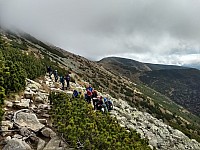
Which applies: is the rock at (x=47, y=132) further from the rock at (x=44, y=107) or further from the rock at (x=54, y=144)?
the rock at (x=44, y=107)

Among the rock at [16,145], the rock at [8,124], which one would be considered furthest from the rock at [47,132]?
the rock at [16,145]

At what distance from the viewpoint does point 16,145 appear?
1483 cm

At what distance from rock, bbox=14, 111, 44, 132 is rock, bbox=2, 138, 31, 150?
1.89 metres

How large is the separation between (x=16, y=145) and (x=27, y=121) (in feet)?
10.0

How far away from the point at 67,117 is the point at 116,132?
10.3 ft

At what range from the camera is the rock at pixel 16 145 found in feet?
48.2

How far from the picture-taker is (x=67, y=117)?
18734 millimetres

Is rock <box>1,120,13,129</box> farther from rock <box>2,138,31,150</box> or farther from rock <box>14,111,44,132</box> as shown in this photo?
rock <box>2,138,31,150</box>

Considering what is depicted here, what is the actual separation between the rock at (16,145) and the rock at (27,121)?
1886mm

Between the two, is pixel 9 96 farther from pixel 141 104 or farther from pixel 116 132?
pixel 141 104

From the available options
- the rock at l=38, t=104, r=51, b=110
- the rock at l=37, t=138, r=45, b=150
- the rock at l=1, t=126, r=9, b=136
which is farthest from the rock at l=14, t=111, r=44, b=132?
the rock at l=38, t=104, r=51, b=110

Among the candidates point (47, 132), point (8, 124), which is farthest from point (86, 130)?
point (8, 124)

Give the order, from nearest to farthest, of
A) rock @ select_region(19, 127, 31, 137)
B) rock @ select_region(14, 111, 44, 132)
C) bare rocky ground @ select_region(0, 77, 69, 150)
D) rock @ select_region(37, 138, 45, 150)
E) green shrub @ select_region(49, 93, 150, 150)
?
bare rocky ground @ select_region(0, 77, 69, 150)
rock @ select_region(37, 138, 45, 150)
green shrub @ select_region(49, 93, 150, 150)
rock @ select_region(19, 127, 31, 137)
rock @ select_region(14, 111, 44, 132)

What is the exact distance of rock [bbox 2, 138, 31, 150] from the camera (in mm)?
14683
